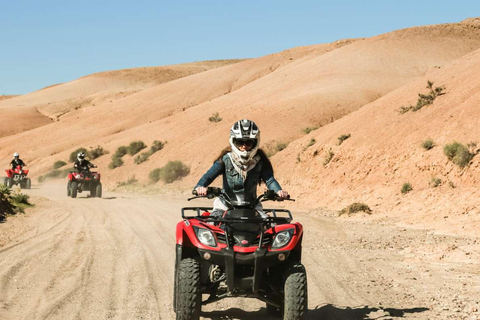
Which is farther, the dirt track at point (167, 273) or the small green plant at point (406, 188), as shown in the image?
the small green plant at point (406, 188)

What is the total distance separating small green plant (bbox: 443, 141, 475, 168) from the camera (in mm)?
20875

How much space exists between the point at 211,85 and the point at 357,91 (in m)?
36.1

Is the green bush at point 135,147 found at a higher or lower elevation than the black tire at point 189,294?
higher

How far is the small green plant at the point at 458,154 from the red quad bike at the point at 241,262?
53.1 ft

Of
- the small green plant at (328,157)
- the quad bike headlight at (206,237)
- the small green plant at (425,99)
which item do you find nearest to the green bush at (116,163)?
the small green plant at (328,157)

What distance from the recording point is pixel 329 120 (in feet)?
157

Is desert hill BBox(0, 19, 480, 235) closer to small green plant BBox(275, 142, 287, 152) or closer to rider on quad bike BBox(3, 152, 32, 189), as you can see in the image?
small green plant BBox(275, 142, 287, 152)

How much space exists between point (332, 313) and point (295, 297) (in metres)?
1.43

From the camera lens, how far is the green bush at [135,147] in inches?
1939

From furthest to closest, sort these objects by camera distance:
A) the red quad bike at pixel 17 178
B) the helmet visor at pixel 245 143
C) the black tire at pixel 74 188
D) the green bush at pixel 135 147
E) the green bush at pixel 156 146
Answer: the green bush at pixel 135 147, the green bush at pixel 156 146, the red quad bike at pixel 17 178, the black tire at pixel 74 188, the helmet visor at pixel 245 143

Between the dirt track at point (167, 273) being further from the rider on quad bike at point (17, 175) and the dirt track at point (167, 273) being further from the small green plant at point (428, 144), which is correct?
the rider on quad bike at point (17, 175)

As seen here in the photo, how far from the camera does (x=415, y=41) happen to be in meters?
69.3

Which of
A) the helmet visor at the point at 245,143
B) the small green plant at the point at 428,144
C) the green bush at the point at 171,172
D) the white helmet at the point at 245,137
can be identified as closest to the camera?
the white helmet at the point at 245,137

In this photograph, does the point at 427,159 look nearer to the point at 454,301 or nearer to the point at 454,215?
the point at 454,215
